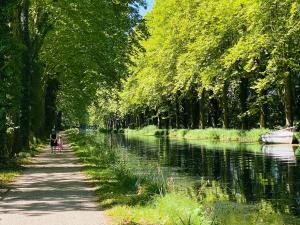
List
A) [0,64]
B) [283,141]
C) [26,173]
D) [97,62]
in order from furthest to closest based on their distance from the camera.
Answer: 1. [283,141]
2. [97,62]
3. [26,173]
4. [0,64]

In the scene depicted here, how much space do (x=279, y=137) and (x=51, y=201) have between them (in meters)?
28.7

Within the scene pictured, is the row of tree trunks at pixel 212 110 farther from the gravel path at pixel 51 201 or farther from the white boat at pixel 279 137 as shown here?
the gravel path at pixel 51 201

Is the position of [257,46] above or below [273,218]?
above

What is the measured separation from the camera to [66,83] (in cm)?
5191

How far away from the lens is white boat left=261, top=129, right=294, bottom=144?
38.7 meters

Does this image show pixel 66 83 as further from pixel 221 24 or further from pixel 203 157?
pixel 203 157

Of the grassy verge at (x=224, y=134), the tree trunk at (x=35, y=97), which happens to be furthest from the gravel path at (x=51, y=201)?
the grassy verge at (x=224, y=134)

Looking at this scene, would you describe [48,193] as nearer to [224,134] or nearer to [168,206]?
[168,206]

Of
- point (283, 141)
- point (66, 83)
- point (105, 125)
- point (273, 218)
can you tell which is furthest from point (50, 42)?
point (105, 125)

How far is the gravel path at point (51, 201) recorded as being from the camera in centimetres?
1079

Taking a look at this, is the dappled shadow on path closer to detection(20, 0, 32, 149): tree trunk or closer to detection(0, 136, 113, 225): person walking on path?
detection(0, 136, 113, 225): person walking on path

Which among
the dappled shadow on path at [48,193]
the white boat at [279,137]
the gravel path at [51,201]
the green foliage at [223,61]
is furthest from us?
the white boat at [279,137]

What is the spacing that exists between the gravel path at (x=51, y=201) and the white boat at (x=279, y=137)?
22783 mm

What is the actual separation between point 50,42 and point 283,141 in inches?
776
